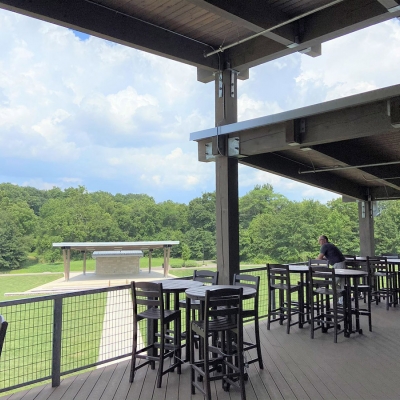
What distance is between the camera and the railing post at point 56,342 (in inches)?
135

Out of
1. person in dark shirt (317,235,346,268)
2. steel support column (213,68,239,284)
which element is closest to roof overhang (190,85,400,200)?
steel support column (213,68,239,284)

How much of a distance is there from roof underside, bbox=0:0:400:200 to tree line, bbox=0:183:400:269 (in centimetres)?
2132

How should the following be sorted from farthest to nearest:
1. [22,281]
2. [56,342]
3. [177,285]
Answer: [22,281] < [177,285] < [56,342]

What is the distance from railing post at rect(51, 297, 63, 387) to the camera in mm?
3439

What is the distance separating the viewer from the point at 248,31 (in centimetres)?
454

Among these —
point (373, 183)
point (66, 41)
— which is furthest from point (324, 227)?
point (66, 41)

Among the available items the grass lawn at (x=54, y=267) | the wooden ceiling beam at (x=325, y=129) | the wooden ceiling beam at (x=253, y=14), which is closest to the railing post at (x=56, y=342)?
the wooden ceiling beam at (x=325, y=129)

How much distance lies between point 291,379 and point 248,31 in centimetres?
394

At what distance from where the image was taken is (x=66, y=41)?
6888 centimetres

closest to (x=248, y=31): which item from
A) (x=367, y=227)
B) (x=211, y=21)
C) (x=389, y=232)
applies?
(x=211, y=21)

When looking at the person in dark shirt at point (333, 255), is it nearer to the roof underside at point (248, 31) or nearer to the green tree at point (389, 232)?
the roof underside at point (248, 31)

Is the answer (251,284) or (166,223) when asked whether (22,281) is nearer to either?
(166,223)

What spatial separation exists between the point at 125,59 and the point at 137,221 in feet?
163

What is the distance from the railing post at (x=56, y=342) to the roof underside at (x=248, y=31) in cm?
271
